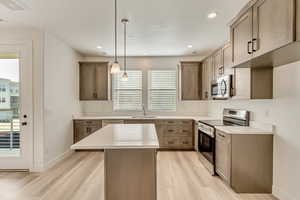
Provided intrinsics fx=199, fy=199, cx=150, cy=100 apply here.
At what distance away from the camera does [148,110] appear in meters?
6.09

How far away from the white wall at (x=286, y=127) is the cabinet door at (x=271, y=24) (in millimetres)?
712

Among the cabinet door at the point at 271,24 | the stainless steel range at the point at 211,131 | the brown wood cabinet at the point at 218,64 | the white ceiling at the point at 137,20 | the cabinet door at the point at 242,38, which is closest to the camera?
the cabinet door at the point at 271,24

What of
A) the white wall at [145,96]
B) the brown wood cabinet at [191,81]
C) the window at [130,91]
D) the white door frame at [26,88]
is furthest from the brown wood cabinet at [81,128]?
the brown wood cabinet at [191,81]

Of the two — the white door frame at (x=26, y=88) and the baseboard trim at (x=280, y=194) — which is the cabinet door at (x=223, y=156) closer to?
the baseboard trim at (x=280, y=194)

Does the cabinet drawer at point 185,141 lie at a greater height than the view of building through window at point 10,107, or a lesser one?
lesser

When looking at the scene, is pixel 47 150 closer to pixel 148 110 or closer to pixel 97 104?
pixel 97 104

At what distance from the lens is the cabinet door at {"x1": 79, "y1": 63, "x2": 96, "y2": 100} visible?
5.80 meters

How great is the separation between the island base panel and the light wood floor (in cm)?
74

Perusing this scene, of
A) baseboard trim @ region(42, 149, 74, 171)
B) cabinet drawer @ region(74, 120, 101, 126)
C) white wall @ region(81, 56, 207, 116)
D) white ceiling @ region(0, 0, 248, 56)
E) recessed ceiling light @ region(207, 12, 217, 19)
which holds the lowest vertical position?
baseboard trim @ region(42, 149, 74, 171)

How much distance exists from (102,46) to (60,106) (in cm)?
176

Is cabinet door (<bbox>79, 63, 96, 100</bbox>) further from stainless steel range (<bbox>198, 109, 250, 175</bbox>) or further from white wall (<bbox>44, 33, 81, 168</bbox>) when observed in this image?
stainless steel range (<bbox>198, 109, 250, 175</bbox>)

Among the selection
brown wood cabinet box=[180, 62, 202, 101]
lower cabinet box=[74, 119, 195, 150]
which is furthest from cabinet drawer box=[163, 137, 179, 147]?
brown wood cabinet box=[180, 62, 202, 101]

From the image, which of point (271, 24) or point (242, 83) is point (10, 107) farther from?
point (271, 24)

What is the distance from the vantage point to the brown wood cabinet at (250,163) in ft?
9.73
